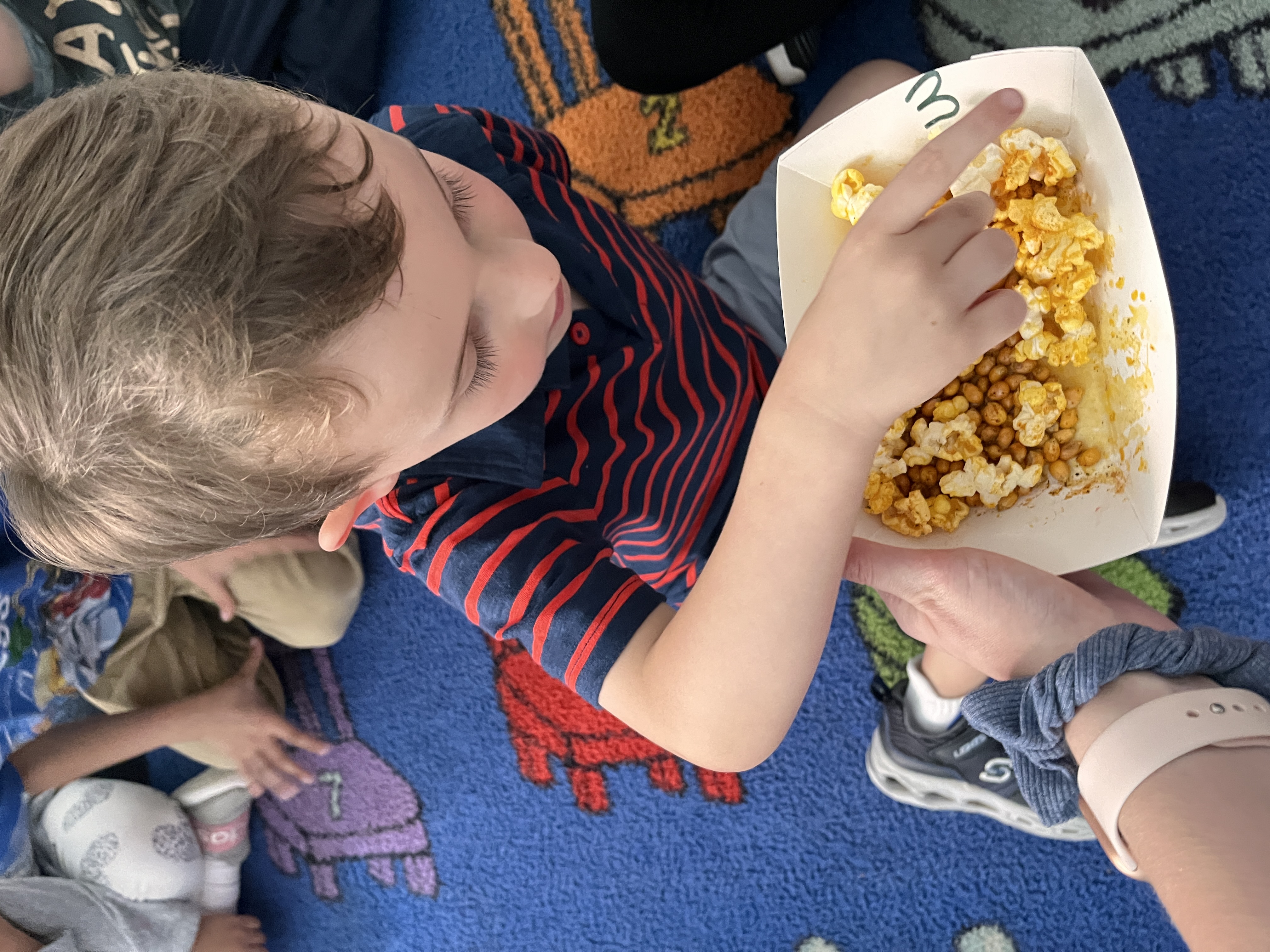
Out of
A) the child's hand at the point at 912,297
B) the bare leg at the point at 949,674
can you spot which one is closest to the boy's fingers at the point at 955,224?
the child's hand at the point at 912,297

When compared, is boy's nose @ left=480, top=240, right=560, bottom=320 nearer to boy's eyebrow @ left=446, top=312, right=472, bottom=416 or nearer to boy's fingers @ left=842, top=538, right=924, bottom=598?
boy's eyebrow @ left=446, top=312, right=472, bottom=416

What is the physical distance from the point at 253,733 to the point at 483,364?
75 centimetres

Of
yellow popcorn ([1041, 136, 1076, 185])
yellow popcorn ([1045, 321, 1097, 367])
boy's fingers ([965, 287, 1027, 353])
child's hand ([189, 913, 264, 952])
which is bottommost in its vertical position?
child's hand ([189, 913, 264, 952])

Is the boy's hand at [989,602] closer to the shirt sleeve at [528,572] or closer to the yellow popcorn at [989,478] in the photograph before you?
the yellow popcorn at [989,478]

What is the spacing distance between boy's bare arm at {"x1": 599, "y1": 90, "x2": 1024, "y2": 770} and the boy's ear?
0.65 ft

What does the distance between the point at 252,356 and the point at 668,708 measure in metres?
0.33

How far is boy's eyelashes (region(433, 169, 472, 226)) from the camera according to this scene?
51cm

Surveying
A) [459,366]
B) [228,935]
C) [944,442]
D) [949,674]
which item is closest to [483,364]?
[459,366]

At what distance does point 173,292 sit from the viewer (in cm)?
37

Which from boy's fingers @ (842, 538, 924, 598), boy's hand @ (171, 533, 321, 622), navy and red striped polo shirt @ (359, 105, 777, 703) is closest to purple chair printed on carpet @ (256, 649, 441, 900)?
boy's hand @ (171, 533, 321, 622)

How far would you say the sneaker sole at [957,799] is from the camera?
2.79 ft

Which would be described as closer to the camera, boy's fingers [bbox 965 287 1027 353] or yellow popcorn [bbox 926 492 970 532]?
boy's fingers [bbox 965 287 1027 353]

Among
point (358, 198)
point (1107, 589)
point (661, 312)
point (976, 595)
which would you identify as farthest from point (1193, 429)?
point (358, 198)

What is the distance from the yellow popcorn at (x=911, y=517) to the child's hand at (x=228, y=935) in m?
0.92
